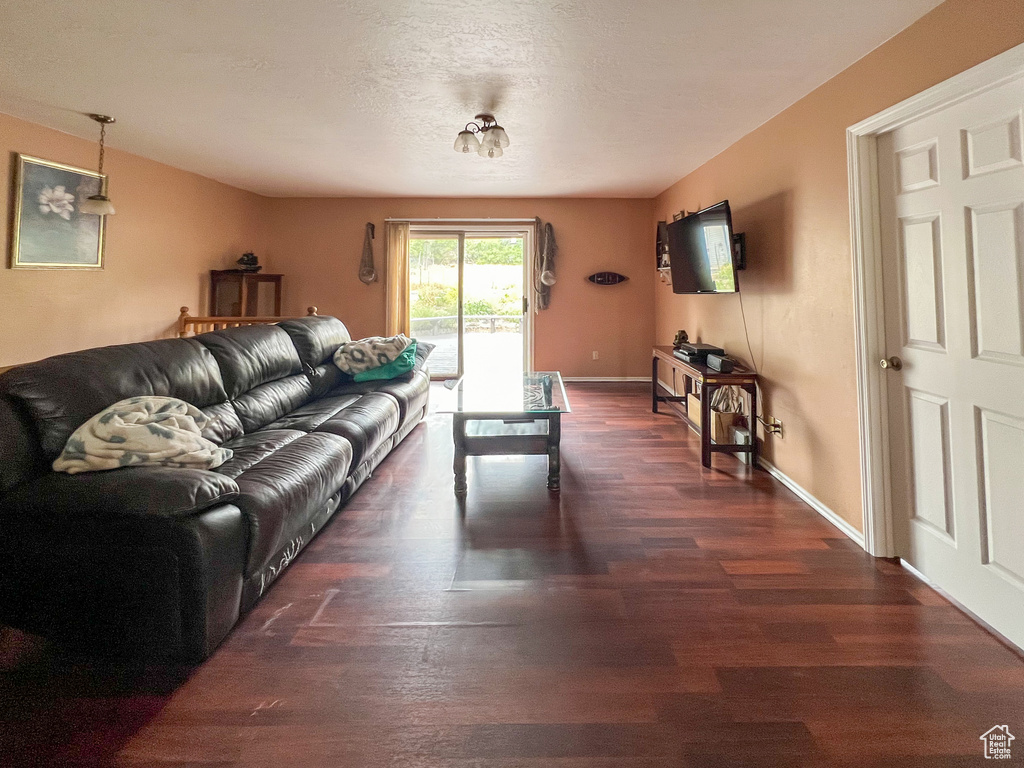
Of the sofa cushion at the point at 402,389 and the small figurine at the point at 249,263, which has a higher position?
the small figurine at the point at 249,263

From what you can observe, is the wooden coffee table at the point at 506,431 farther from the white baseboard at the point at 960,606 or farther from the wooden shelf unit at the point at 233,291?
the wooden shelf unit at the point at 233,291

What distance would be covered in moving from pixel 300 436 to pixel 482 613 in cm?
142

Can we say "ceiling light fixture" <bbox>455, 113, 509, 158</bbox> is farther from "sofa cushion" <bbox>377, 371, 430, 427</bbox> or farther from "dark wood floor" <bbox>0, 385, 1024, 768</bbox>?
"dark wood floor" <bbox>0, 385, 1024, 768</bbox>

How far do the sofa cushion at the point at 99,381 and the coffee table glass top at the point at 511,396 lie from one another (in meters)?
1.37

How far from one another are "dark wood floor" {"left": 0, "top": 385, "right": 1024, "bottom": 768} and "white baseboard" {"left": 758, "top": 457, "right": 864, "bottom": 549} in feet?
0.20

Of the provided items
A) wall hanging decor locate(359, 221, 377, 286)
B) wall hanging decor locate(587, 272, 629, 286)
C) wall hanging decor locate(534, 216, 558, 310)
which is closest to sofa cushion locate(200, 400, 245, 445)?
wall hanging decor locate(359, 221, 377, 286)

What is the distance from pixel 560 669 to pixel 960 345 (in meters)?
1.86

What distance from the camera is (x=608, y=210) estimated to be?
6.49 m

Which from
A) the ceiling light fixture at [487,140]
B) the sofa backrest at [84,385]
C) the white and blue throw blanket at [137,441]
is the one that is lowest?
the white and blue throw blanket at [137,441]

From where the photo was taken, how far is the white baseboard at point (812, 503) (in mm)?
2463

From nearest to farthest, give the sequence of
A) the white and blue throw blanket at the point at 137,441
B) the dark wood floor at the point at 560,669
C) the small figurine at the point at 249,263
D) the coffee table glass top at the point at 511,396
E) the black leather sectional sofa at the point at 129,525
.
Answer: the dark wood floor at the point at 560,669
the black leather sectional sofa at the point at 129,525
the white and blue throw blanket at the point at 137,441
the coffee table glass top at the point at 511,396
the small figurine at the point at 249,263

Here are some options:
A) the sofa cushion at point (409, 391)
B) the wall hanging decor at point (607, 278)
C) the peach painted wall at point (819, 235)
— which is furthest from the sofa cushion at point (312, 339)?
the wall hanging decor at point (607, 278)

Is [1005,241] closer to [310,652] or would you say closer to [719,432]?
[719,432]

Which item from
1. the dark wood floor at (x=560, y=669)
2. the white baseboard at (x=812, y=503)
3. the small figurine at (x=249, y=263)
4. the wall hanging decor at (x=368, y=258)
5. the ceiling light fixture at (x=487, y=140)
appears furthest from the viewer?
the wall hanging decor at (x=368, y=258)
